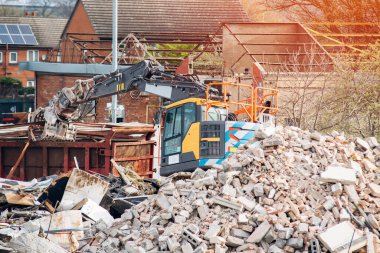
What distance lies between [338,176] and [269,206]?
1.21 meters

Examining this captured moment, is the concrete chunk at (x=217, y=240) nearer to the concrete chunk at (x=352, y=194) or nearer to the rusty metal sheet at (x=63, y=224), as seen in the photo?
the concrete chunk at (x=352, y=194)

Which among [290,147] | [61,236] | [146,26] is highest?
[146,26]

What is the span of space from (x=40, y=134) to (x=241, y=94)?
6.68 m

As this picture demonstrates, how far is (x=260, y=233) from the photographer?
→ 15180mm

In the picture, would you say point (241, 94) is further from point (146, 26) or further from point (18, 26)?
point (18, 26)

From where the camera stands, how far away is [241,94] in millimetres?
31703

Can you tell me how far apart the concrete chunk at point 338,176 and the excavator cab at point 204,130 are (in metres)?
5.14

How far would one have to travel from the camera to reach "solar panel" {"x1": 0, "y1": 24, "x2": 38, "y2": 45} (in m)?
80.6

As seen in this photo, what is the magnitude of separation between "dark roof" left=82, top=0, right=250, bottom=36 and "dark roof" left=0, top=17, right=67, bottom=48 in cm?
3240

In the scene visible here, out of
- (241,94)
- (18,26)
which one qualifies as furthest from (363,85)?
(18,26)

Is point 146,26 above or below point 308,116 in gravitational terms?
above

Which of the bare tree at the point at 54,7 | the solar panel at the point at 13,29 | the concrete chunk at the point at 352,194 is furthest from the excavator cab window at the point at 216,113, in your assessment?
the bare tree at the point at 54,7

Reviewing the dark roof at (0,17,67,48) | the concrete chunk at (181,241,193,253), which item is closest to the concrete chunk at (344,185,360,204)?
the concrete chunk at (181,241,193,253)

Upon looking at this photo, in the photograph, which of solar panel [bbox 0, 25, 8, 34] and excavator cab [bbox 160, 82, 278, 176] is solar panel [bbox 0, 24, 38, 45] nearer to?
solar panel [bbox 0, 25, 8, 34]
